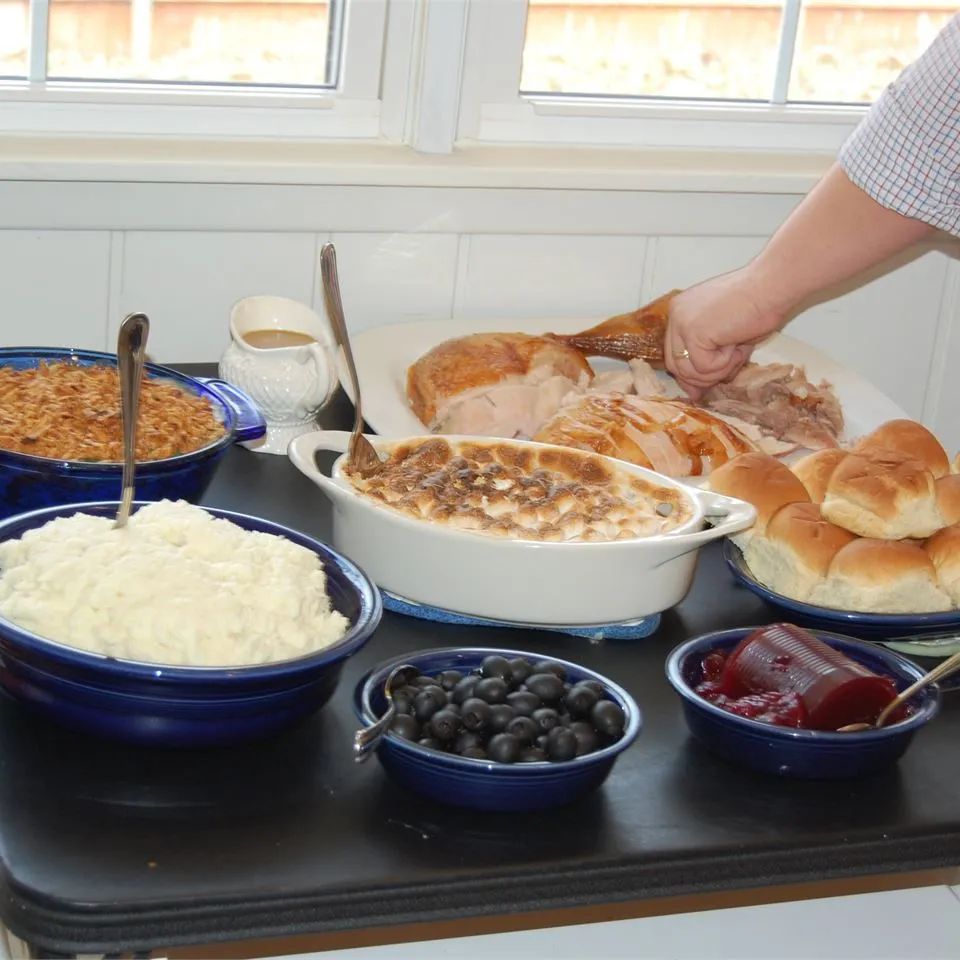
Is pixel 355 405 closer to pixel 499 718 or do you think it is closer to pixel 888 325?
pixel 499 718

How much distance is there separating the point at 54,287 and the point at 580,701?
1191mm

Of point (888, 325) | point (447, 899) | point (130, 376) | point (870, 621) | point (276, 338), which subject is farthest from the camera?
point (888, 325)

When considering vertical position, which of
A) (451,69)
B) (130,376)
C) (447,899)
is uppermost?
(451,69)

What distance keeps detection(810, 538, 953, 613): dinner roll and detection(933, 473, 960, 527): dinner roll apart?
64mm

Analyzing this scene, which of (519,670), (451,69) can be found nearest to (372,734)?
(519,670)

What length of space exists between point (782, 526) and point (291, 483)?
1.74 feet

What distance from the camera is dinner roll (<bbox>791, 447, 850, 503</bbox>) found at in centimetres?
140

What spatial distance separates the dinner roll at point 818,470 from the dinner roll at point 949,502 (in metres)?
0.10

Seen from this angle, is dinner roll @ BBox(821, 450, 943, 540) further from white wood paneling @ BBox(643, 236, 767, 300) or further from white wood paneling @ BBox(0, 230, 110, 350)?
white wood paneling @ BBox(0, 230, 110, 350)

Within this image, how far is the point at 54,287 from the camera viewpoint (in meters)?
1.92

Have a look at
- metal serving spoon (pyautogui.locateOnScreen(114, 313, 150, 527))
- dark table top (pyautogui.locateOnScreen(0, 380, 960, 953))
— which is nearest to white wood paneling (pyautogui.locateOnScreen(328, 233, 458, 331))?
metal serving spoon (pyautogui.locateOnScreen(114, 313, 150, 527))

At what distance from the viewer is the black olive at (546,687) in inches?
39.1

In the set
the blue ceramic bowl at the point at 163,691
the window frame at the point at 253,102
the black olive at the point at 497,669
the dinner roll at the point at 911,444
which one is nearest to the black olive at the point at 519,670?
the black olive at the point at 497,669

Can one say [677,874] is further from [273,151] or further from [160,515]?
[273,151]
